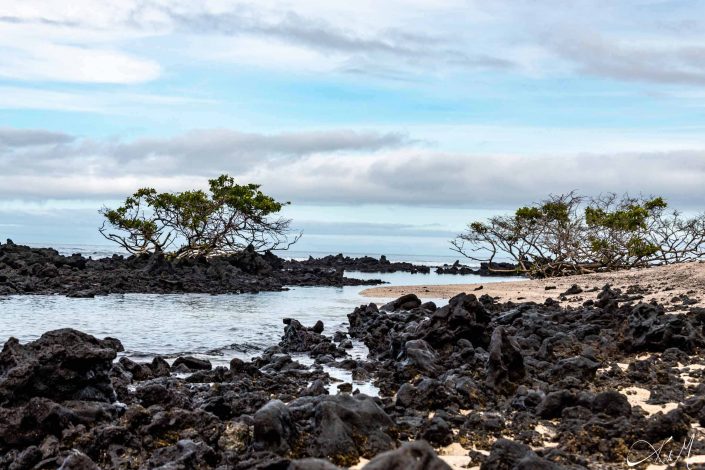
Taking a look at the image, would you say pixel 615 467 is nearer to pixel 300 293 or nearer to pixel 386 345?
pixel 386 345

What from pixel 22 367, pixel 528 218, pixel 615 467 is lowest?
pixel 615 467

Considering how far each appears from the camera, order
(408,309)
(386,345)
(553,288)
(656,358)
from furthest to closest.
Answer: (553,288) < (408,309) < (386,345) < (656,358)

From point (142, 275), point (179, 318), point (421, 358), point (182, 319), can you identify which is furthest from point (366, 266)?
point (421, 358)

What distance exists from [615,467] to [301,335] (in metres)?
11.4

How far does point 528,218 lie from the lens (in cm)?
4150

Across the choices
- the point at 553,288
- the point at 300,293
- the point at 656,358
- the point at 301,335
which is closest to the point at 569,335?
the point at 656,358

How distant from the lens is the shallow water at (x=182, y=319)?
1764 cm

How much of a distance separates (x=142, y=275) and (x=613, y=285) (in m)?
23.0

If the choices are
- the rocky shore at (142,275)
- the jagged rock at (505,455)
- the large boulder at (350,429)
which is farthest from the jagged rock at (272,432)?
the rocky shore at (142,275)

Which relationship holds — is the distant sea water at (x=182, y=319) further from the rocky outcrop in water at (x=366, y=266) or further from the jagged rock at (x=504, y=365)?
the rocky outcrop in water at (x=366, y=266)

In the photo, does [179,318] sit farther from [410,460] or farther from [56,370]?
[410,460]

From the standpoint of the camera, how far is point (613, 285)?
2814cm

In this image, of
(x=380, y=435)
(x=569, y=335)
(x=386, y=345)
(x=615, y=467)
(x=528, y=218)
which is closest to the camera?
(x=615, y=467)

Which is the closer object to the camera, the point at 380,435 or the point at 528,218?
the point at 380,435
